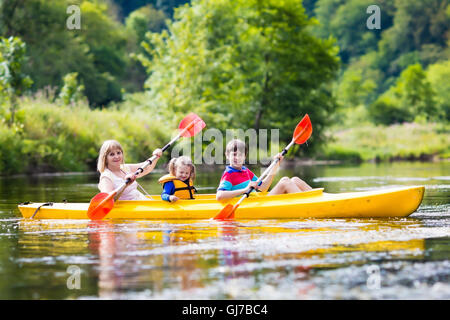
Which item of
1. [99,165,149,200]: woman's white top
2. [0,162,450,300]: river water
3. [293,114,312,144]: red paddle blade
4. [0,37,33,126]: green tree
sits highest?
[0,37,33,126]: green tree

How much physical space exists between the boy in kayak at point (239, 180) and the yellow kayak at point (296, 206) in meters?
0.12

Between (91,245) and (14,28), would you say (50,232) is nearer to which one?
(91,245)

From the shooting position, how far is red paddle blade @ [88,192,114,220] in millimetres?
7441

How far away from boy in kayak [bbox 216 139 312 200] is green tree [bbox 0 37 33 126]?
1016 centimetres

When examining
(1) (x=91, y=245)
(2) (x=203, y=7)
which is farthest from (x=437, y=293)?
(2) (x=203, y=7)

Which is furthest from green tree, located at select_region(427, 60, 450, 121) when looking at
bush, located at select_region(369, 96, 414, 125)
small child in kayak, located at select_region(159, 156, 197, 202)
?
small child in kayak, located at select_region(159, 156, 197, 202)

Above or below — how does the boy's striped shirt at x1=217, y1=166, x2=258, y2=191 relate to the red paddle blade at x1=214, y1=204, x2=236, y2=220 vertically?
above

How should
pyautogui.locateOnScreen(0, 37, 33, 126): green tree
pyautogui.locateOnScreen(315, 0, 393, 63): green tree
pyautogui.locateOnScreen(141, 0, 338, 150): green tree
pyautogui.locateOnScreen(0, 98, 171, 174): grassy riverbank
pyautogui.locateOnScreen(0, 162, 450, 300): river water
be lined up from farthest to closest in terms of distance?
pyautogui.locateOnScreen(315, 0, 393, 63): green tree → pyautogui.locateOnScreen(141, 0, 338, 150): green tree → pyautogui.locateOnScreen(0, 98, 171, 174): grassy riverbank → pyautogui.locateOnScreen(0, 37, 33, 126): green tree → pyautogui.locateOnScreen(0, 162, 450, 300): river water

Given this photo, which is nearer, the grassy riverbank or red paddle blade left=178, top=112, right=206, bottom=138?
red paddle blade left=178, top=112, right=206, bottom=138

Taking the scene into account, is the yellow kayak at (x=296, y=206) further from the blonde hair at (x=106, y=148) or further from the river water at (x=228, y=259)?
the blonde hair at (x=106, y=148)

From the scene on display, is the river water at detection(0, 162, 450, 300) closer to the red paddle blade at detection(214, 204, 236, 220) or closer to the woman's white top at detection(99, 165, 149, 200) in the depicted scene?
the red paddle blade at detection(214, 204, 236, 220)

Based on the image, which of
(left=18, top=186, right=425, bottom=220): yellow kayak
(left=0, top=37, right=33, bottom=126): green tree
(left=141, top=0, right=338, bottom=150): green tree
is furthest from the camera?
(left=141, top=0, right=338, bottom=150): green tree

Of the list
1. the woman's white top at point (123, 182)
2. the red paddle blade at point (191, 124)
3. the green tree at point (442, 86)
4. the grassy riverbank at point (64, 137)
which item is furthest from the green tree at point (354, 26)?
the woman's white top at point (123, 182)

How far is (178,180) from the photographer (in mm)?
7859
